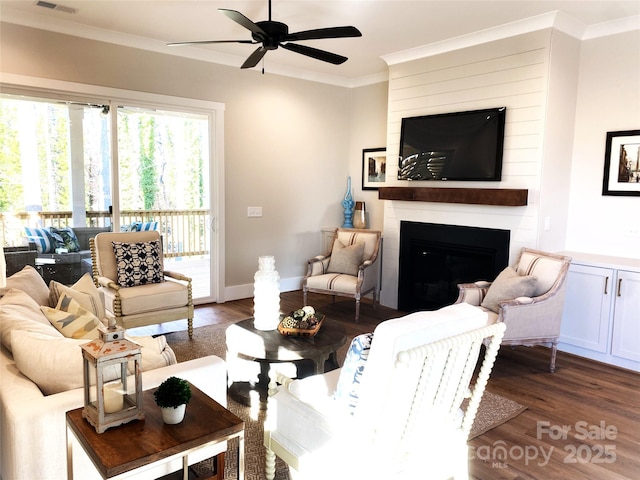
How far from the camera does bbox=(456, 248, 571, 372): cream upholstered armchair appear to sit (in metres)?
3.59

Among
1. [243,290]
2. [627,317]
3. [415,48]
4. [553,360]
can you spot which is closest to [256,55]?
[415,48]

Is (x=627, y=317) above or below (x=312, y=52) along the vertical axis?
below

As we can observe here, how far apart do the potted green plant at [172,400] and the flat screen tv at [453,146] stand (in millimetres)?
3665

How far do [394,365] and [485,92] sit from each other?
12.2ft

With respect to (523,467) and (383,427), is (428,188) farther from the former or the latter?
(383,427)

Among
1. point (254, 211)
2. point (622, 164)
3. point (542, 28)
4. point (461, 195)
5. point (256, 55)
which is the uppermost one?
point (542, 28)

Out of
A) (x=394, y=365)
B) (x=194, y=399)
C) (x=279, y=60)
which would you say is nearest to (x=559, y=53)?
(x=279, y=60)

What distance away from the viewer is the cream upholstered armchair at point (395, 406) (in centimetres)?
156

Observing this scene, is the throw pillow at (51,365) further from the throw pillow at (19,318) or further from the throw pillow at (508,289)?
the throw pillow at (508,289)

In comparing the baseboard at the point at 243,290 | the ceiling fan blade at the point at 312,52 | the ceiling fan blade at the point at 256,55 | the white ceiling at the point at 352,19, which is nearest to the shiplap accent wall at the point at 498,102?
the white ceiling at the point at 352,19

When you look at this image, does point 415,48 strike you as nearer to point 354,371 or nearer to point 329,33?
point 329,33

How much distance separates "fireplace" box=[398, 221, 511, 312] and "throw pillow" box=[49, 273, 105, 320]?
327 cm

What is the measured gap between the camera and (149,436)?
1509 millimetres

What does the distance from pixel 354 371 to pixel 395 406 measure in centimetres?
25
